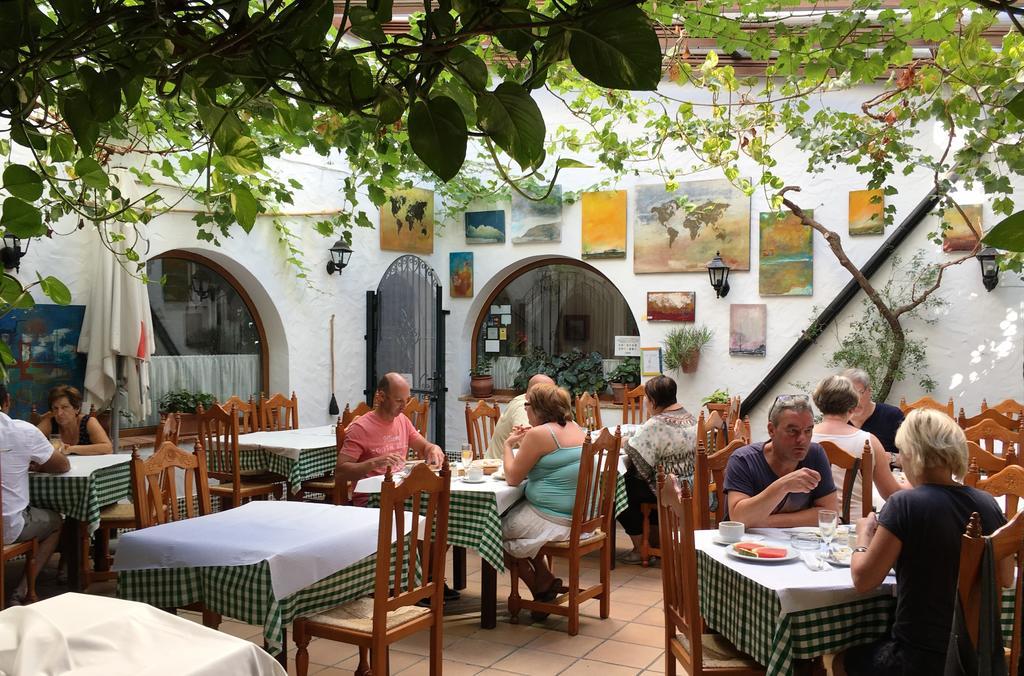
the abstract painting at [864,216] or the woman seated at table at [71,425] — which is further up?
the abstract painting at [864,216]

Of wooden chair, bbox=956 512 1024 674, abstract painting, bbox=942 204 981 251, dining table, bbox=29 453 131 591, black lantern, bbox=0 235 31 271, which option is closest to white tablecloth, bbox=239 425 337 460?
dining table, bbox=29 453 131 591

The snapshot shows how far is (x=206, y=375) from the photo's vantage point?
855cm

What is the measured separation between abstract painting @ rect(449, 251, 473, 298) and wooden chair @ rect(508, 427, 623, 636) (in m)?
5.33

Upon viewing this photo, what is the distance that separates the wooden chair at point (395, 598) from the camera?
3.48m

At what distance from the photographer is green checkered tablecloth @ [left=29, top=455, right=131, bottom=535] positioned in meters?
5.50

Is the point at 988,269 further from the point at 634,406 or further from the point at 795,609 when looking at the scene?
the point at 795,609

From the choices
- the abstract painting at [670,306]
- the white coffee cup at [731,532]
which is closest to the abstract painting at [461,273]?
the abstract painting at [670,306]

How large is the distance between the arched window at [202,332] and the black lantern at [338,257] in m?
0.86

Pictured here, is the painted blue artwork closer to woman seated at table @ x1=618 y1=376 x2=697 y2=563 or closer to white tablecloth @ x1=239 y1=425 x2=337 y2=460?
white tablecloth @ x1=239 y1=425 x2=337 y2=460

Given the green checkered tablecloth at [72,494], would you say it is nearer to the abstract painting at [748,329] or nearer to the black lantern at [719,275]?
the black lantern at [719,275]

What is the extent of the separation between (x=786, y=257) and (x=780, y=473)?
5.35 metres

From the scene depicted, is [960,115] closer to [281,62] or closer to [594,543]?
[594,543]

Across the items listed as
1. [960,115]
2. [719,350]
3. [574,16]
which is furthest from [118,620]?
[719,350]

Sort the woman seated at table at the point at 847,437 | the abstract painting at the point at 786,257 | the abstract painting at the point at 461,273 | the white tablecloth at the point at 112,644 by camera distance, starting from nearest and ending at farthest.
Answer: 1. the white tablecloth at the point at 112,644
2. the woman seated at table at the point at 847,437
3. the abstract painting at the point at 786,257
4. the abstract painting at the point at 461,273
